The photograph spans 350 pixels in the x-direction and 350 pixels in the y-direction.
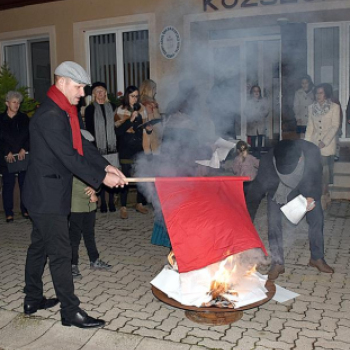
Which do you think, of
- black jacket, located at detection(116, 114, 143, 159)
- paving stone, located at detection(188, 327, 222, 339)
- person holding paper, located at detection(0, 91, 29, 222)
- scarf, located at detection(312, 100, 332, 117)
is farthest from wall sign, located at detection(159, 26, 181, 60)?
paving stone, located at detection(188, 327, 222, 339)

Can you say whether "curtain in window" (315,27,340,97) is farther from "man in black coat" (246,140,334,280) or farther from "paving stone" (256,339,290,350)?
"paving stone" (256,339,290,350)

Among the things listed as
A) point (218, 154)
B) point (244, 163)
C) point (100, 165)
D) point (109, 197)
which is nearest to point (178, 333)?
point (100, 165)

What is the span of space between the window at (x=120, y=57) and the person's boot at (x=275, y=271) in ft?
26.7

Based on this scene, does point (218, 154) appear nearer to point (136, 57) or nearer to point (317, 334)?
point (317, 334)

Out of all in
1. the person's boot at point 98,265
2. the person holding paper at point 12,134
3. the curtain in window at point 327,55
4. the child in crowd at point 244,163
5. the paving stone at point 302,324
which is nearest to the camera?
the paving stone at point 302,324

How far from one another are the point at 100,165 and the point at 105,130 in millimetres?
3513

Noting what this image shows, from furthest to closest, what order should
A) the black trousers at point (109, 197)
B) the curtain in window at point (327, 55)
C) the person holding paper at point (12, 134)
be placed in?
1. the curtain in window at point (327, 55)
2. the black trousers at point (109, 197)
3. the person holding paper at point (12, 134)

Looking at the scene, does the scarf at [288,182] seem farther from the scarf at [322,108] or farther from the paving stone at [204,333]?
the scarf at [322,108]

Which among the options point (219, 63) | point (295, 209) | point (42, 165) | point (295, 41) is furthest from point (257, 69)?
point (42, 165)

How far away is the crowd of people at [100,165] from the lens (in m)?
4.18

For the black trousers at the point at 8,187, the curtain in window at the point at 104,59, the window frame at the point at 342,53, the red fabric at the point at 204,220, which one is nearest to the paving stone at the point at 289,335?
the red fabric at the point at 204,220

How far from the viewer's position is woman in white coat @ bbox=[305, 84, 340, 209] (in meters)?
8.23

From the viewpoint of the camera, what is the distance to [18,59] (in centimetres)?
A: 1481

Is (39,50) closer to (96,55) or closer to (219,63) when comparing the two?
(96,55)
